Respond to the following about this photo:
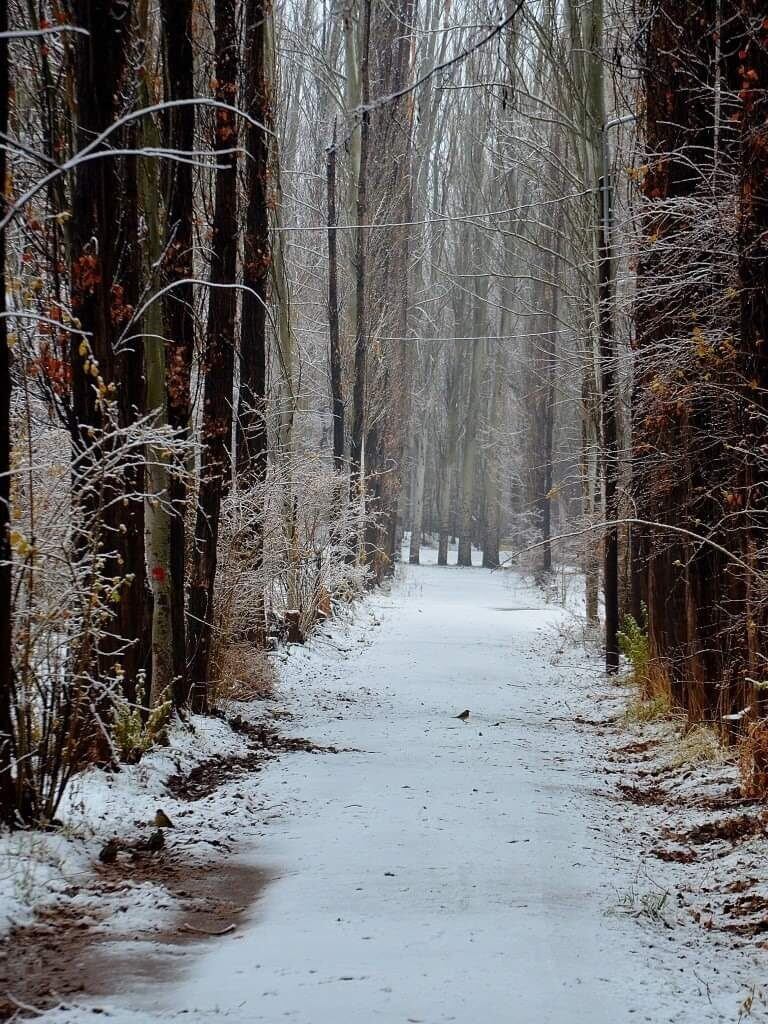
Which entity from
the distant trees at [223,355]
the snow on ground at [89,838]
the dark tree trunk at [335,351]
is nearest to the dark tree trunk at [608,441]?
the distant trees at [223,355]

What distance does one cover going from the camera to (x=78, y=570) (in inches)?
210

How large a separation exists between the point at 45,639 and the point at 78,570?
15.7 inches

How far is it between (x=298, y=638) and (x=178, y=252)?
7.26 meters

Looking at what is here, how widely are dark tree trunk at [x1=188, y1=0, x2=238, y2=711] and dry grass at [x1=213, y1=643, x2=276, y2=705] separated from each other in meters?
0.62

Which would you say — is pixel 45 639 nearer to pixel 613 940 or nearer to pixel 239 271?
pixel 613 940

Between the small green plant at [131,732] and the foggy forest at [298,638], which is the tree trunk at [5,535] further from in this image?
the small green plant at [131,732]

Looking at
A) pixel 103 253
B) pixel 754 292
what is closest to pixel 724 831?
pixel 754 292

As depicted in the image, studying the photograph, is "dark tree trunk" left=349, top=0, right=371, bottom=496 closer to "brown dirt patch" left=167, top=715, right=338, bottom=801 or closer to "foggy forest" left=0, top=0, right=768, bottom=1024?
"foggy forest" left=0, top=0, right=768, bottom=1024

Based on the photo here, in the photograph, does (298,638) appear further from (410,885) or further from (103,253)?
(410,885)

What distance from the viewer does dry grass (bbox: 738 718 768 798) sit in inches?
238

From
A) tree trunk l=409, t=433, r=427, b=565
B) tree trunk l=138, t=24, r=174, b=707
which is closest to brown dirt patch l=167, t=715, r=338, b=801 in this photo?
tree trunk l=138, t=24, r=174, b=707

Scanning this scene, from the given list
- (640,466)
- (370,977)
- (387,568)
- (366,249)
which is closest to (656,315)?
(640,466)

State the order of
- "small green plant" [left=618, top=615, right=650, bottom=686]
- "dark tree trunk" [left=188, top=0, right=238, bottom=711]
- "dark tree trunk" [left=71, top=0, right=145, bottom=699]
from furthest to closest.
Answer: "small green plant" [left=618, top=615, right=650, bottom=686] → "dark tree trunk" [left=188, top=0, right=238, bottom=711] → "dark tree trunk" [left=71, top=0, right=145, bottom=699]

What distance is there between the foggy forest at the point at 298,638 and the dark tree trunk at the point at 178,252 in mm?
36
